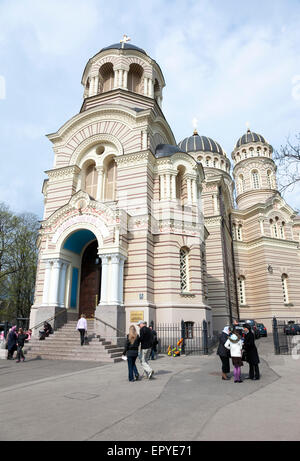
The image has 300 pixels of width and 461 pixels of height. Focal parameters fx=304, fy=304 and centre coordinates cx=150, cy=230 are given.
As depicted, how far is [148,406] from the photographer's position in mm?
6141

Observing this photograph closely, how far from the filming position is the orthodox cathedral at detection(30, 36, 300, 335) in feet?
57.7

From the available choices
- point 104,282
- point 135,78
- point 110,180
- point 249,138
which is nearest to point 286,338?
point 104,282

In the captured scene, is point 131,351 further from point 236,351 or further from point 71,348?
point 71,348

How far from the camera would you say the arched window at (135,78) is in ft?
87.7

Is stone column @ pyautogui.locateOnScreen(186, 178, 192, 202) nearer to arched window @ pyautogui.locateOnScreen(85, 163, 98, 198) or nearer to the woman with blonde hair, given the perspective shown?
arched window @ pyautogui.locateOnScreen(85, 163, 98, 198)

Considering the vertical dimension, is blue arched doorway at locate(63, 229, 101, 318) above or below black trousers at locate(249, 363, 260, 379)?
above

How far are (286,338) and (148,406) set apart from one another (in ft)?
35.1

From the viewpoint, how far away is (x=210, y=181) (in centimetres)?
3375

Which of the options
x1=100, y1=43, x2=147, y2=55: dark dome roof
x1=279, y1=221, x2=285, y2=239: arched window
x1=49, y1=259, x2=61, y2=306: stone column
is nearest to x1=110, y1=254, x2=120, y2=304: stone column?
x1=49, y1=259, x2=61, y2=306: stone column

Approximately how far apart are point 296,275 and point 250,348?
2970 centimetres

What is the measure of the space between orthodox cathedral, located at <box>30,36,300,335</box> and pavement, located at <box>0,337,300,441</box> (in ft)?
22.9

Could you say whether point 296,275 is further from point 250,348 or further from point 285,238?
point 250,348

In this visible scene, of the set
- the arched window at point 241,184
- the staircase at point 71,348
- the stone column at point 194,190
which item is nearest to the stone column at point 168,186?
the stone column at point 194,190

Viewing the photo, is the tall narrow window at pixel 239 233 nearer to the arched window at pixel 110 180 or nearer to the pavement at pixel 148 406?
the arched window at pixel 110 180
